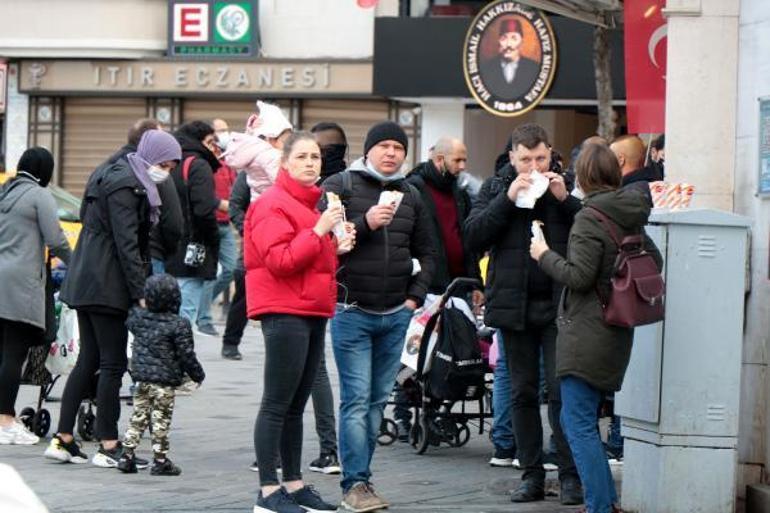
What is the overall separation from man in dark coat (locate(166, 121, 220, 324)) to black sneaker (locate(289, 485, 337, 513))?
6280 mm

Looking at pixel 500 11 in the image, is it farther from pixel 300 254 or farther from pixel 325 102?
pixel 300 254

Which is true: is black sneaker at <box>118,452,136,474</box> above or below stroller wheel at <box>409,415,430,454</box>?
below

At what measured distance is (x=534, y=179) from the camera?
950 centimetres

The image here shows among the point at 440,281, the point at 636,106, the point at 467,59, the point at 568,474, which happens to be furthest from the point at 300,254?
the point at 467,59

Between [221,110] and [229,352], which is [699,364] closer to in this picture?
[229,352]

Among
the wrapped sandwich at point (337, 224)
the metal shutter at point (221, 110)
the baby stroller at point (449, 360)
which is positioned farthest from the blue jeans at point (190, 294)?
the metal shutter at point (221, 110)

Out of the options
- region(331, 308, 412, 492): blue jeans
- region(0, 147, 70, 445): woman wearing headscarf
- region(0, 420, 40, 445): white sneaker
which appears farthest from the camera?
region(0, 420, 40, 445): white sneaker

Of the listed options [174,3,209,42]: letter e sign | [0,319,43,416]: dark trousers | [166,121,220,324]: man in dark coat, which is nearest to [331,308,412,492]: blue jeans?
[0,319,43,416]: dark trousers

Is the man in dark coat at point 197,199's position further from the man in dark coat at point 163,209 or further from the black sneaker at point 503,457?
the black sneaker at point 503,457

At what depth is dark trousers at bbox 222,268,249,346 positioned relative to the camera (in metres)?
16.2

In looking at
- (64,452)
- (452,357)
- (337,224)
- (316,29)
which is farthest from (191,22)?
(337,224)

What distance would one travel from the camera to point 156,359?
10562 millimetres

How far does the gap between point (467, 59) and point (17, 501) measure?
1827 centimetres

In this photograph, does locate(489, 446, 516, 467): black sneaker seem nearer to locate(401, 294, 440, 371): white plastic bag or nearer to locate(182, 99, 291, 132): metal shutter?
locate(401, 294, 440, 371): white plastic bag
